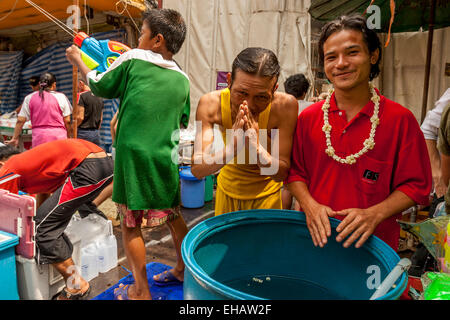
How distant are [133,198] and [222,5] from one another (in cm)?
477

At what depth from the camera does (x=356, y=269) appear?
46.6 inches

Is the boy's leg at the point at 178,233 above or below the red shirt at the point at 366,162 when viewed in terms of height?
below

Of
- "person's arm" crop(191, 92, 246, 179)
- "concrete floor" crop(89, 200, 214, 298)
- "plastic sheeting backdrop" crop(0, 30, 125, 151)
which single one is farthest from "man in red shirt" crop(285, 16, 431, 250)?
"plastic sheeting backdrop" crop(0, 30, 125, 151)

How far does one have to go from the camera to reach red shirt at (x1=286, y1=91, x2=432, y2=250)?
1.19 metres

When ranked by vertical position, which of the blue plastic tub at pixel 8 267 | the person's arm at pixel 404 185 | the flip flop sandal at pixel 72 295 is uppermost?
the person's arm at pixel 404 185

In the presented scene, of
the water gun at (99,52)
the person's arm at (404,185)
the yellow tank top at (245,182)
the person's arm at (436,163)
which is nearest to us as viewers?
the person's arm at (404,185)

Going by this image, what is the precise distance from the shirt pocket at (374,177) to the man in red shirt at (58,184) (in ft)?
6.48

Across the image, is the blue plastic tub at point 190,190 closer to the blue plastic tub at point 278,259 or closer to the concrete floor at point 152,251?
the concrete floor at point 152,251

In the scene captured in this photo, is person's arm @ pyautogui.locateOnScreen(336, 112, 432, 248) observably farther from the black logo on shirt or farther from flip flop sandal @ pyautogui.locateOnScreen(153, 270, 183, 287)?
flip flop sandal @ pyautogui.locateOnScreen(153, 270, 183, 287)

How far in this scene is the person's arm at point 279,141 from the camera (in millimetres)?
1336

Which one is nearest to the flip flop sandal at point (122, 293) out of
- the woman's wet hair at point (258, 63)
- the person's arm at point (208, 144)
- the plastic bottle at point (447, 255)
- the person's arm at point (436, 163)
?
the person's arm at point (208, 144)

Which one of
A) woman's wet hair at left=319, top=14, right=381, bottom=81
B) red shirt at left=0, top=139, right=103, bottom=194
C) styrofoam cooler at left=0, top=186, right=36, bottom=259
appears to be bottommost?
styrofoam cooler at left=0, top=186, right=36, bottom=259

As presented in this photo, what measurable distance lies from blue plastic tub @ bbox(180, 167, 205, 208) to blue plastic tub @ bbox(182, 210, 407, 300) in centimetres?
328

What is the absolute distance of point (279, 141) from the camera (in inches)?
59.8
